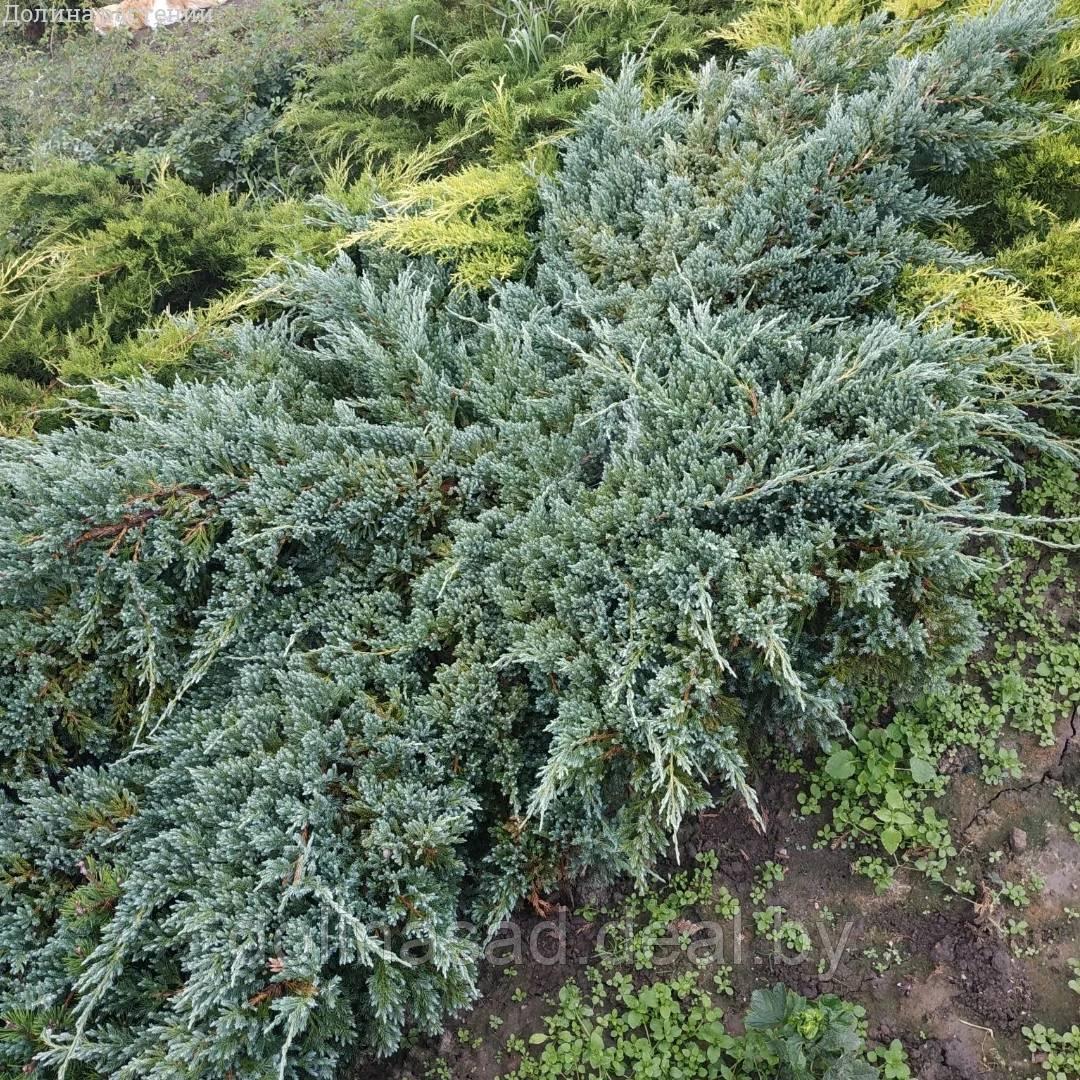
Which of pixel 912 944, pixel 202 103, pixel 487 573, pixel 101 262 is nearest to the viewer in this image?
pixel 912 944

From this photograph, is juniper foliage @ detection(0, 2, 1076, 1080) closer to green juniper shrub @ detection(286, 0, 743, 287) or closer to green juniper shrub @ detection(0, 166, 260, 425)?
green juniper shrub @ detection(286, 0, 743, 287)

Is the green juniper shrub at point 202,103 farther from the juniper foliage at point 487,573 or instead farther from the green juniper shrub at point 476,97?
the juniper foliage at point 487,573

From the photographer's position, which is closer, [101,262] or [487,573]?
[487,573]

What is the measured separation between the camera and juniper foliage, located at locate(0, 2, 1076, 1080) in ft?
6.89

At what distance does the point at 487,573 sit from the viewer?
8.00ft

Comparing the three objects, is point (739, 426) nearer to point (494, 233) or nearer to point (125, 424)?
point (494, 233)

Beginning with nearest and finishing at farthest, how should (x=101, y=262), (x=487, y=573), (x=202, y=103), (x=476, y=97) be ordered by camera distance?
(x=487, y=573)
(x=101, y=262)
(x=476, y=97)
(x=202, y=103)

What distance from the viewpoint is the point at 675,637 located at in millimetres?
2281

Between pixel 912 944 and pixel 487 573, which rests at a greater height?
pixel 487 573

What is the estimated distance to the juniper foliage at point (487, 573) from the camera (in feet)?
6.89

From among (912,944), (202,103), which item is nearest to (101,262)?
(202,103)

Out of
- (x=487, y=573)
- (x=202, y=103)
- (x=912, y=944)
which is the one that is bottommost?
(x=912, y=944)

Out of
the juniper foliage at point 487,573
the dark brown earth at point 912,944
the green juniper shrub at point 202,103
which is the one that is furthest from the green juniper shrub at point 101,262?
the dark brown earth at point 912,944

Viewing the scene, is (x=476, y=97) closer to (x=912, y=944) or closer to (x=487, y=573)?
(x=487, y=573)
